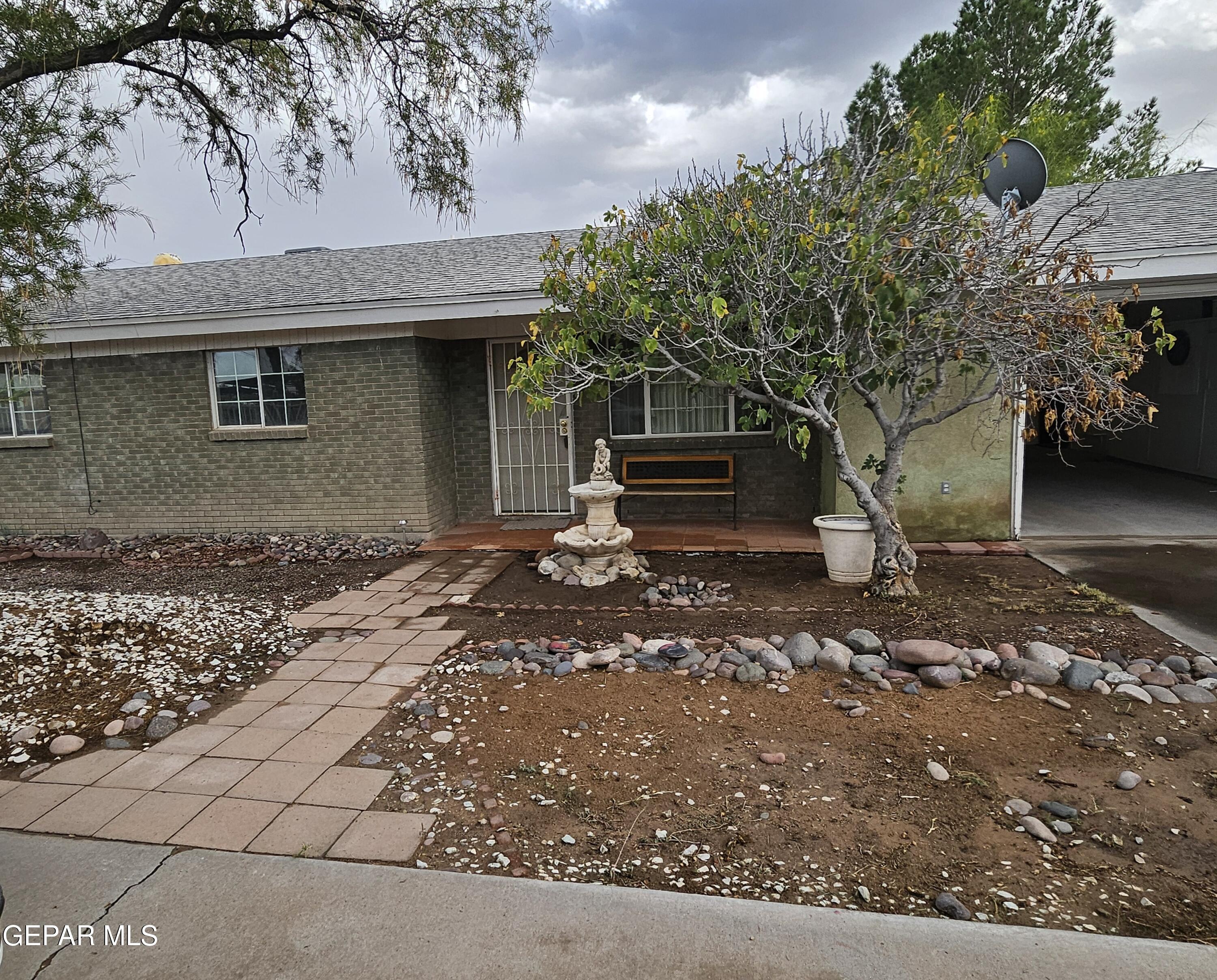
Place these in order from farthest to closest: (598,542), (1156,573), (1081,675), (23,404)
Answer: (23,404) < (598,542) < (1156,573) < (1081,675)

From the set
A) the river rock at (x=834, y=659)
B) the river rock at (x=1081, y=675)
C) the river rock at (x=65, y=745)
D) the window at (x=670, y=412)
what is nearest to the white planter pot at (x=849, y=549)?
the river rock at (x=834, y=659)

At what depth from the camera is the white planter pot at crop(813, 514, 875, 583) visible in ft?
19.9

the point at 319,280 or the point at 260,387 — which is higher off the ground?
the point at 319,280

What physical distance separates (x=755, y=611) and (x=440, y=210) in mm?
3940

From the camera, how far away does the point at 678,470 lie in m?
8.93

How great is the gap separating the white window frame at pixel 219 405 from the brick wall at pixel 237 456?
0.06 metres

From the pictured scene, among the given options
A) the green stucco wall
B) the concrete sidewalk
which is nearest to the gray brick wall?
the green stucco wall

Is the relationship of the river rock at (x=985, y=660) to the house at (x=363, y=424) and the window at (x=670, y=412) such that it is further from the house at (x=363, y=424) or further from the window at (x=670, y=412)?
the window at (x=670, y=412)

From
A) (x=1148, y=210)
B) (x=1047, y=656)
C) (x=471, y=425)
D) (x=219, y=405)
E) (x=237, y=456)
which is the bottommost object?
(x=1047, y=656)

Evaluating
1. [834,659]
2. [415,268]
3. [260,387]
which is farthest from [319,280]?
[834,659]

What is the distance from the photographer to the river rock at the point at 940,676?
4215mm

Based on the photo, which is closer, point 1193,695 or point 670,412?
point 1193,695

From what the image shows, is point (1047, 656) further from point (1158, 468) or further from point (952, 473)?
point (1158, 468)

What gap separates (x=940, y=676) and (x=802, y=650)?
0.78 m
